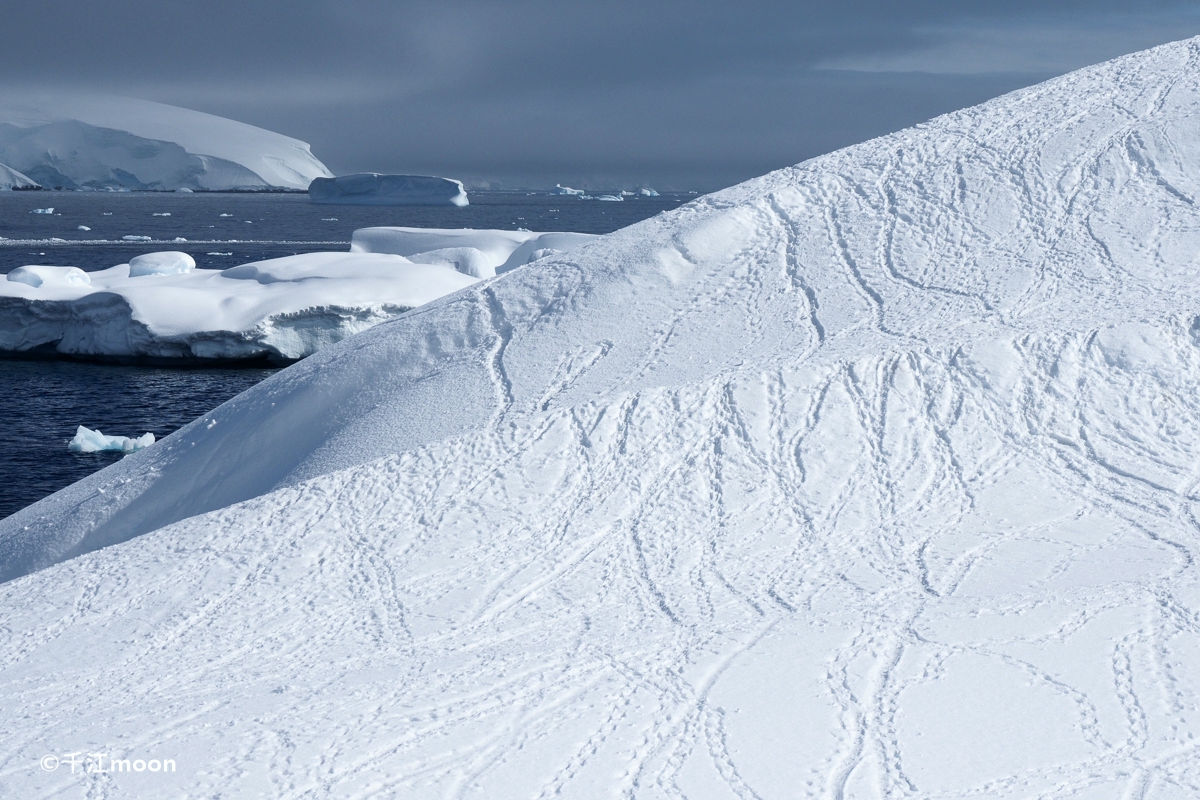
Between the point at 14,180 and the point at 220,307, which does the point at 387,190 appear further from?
the point at 220,307

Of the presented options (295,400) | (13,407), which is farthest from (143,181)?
(295,400)

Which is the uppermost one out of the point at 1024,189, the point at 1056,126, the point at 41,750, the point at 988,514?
the point at 1056,126

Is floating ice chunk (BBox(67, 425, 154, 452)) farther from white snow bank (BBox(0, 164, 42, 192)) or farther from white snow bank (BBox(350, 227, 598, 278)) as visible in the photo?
white snow bank (BBox(0, 164, 42, 192))

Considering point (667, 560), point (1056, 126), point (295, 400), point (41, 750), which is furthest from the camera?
point (1056, 126)

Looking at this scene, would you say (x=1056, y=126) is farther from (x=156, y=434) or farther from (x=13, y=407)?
(x=13, y=407)

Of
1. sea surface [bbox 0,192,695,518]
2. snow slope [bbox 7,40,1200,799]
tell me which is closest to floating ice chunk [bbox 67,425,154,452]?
sea surface [bbox 0,192,695,518]
